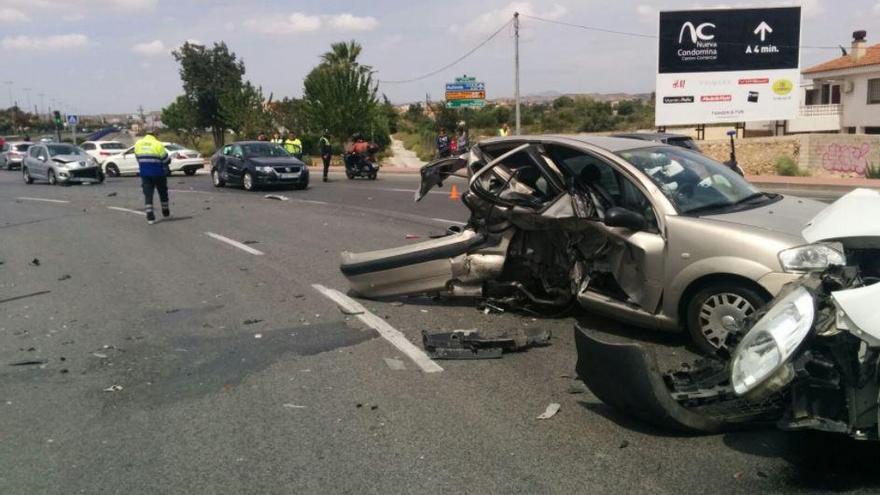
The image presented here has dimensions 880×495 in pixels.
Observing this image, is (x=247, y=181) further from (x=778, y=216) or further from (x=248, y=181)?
(x=778, y=216)

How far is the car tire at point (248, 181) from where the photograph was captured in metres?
22.4

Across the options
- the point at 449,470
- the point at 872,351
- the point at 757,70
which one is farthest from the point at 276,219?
the point at 757,70

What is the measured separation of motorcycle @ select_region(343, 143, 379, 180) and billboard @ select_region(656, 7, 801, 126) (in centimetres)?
1204

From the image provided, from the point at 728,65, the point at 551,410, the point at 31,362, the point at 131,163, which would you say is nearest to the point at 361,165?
the point at 131,163

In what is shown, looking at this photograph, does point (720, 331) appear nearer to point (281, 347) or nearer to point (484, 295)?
point (484, 295)

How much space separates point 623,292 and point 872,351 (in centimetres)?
264

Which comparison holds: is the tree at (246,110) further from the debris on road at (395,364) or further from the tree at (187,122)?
the debris on road at (395,364)

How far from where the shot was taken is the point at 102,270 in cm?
995

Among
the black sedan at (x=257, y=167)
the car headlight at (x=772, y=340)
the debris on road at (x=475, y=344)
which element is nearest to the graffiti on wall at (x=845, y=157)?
the black sedan at (x=257, y=167)

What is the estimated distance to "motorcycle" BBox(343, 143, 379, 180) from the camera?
87.2ft

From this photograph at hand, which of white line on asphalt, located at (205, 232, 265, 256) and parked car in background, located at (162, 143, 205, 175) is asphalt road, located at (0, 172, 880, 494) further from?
parked car in background, located at (162, 143, 205, 175)

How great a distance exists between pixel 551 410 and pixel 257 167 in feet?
62.0

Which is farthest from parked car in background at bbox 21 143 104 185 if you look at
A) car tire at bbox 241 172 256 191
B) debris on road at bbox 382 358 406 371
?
debris on road at bbox 382 358 406 371

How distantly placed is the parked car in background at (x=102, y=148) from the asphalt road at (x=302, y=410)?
24.8m
